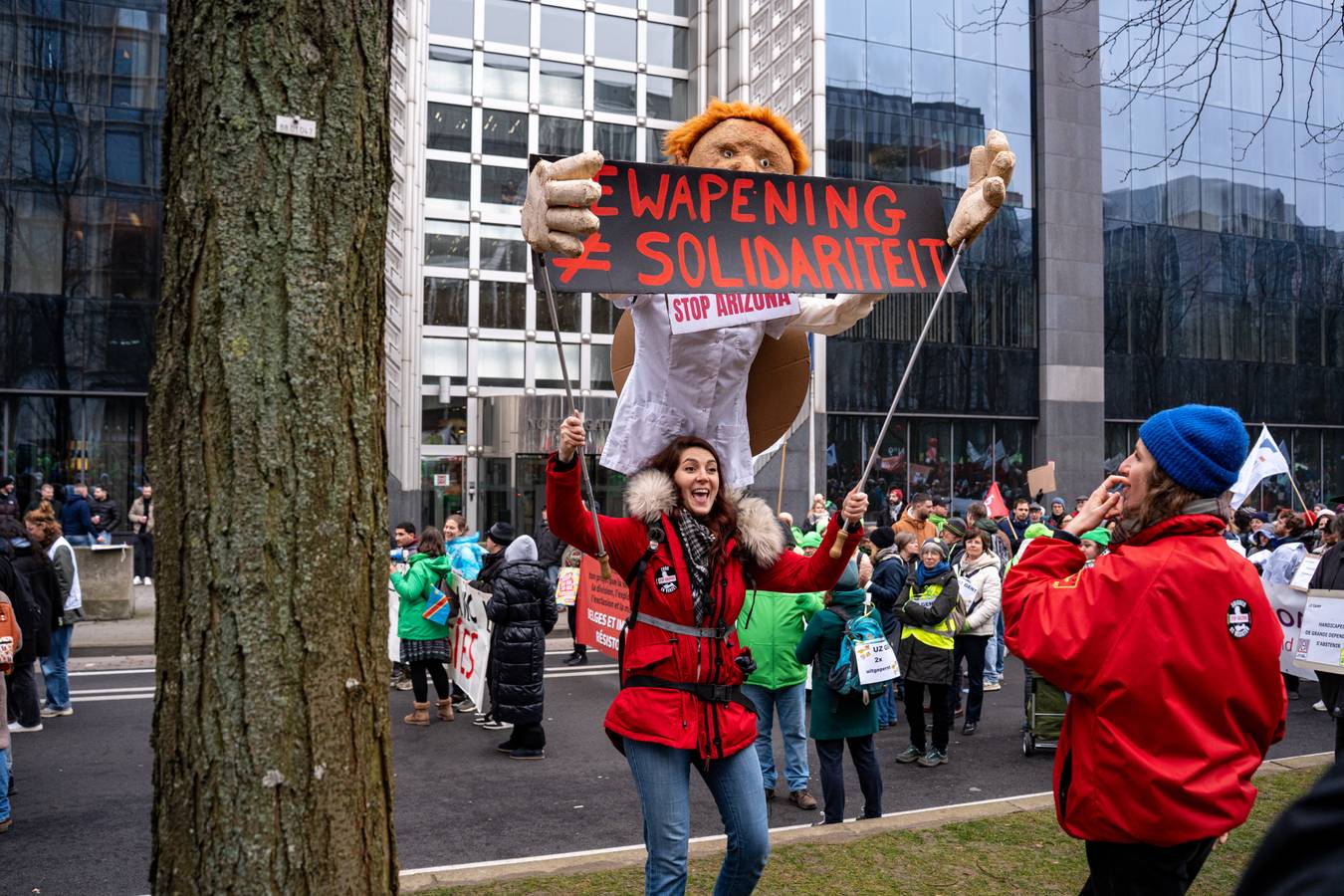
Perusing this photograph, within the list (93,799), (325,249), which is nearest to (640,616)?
(325,249)

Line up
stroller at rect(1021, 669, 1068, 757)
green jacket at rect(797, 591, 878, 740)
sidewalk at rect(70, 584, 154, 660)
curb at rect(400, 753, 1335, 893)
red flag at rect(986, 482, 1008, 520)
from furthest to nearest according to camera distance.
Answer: red flag at rect(986, 482, 1008, 520) → sidewalk at rect(70, 584, 154, 660) → stroller at rect(1021, 669, 1068, 757) → green jacket at rect(797, 591, 878, 740) → curb at rect(400, 753, 1335, 893)

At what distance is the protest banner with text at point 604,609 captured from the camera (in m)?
6.50

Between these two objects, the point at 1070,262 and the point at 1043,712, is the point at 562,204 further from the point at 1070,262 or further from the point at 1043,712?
the point at 1070,262

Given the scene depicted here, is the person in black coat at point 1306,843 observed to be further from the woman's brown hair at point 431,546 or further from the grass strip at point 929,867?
the woman's brown hair at point 431,546

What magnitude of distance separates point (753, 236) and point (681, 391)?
0.71 meters

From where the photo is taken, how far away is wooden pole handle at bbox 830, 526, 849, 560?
3908 mm

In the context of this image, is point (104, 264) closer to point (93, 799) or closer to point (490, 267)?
point (490, 267)

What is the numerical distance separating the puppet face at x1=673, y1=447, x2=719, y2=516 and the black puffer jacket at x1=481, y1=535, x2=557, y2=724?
4.92m

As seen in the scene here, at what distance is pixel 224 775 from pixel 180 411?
31.0 inches

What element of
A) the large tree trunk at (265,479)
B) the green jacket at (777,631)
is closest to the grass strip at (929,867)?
the green jacket at (777,631)

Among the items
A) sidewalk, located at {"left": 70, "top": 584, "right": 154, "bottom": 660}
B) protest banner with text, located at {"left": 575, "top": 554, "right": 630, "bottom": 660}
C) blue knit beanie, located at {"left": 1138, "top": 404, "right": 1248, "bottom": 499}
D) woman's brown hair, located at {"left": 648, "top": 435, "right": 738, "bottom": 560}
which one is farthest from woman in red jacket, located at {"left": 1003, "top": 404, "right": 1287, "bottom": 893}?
sidewalk, located at {"left": 70, "top": 584, "right": 154, "bottom": 660}

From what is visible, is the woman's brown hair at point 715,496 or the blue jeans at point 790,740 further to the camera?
the blue jeans at point 790,740

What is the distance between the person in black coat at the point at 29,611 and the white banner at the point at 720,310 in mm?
6209

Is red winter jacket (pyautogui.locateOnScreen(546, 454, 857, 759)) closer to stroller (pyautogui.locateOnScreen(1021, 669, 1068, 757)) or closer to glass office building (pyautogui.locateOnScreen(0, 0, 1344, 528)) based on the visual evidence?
stroller (pyautogui.locateOnScreen(1021, 669, 1068, 757))
